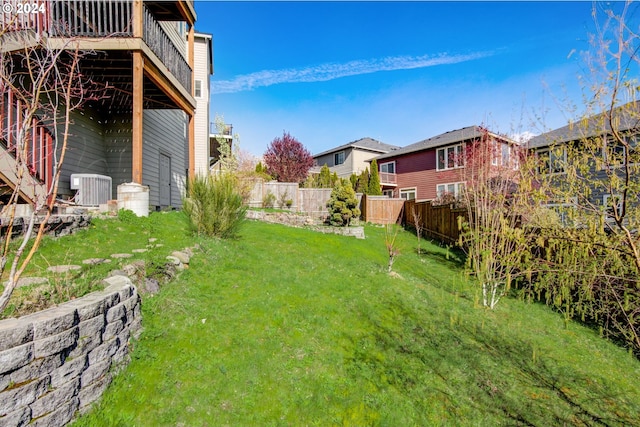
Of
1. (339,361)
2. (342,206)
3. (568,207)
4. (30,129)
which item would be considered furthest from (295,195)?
(568,207)

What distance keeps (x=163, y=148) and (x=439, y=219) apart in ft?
37.9

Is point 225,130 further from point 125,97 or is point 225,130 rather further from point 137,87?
point 137,87

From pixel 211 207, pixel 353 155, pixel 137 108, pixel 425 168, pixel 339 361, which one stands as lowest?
pixel 339 361

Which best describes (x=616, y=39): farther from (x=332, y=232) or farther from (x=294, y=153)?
(x=294, y=153)

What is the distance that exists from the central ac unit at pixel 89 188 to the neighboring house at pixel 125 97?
0.15m

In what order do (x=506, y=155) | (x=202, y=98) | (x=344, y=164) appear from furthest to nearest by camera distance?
1. (x=344, y=164)
2. (x=202, y=98)
3. (x=506, y=155)

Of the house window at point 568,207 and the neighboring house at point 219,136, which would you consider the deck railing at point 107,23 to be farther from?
the neighboring house at point 219,136

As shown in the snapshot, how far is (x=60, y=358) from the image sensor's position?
229cm

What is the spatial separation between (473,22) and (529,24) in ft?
8.55

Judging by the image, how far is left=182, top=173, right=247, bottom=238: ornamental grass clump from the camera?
654 cm

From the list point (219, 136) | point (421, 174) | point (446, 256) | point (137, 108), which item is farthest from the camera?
point (421, 174)

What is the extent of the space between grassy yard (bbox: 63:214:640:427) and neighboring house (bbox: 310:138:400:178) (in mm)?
23474

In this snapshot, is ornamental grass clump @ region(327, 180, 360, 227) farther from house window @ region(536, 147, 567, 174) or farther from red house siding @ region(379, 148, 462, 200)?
red house siding @ region(379, 148, 462, 200)

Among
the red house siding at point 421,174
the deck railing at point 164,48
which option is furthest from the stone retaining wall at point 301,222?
the red house siding at point 421,174
